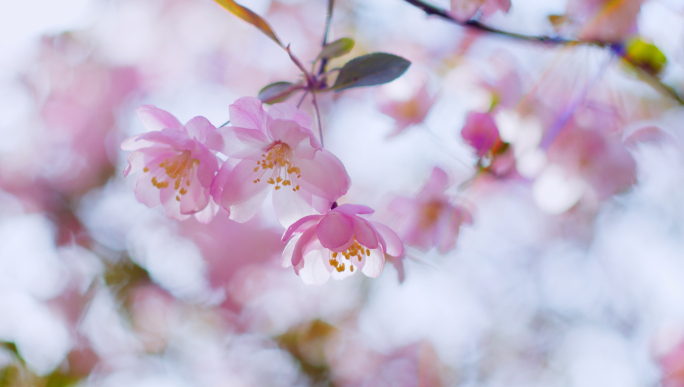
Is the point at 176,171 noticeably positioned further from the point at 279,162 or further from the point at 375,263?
the point at 375,263

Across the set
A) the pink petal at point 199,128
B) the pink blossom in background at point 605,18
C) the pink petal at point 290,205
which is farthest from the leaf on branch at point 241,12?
the pink blossom in background at point 605,18

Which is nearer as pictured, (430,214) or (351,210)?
(351,210)

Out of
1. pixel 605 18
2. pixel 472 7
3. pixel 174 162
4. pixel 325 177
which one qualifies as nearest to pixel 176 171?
pixel 174 162

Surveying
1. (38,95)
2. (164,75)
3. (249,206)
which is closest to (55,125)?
(38,95)

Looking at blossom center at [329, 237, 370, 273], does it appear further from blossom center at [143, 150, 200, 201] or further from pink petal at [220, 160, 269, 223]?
blossom center at [143, 150, 200, 201]

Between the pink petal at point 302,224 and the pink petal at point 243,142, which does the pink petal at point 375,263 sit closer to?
the pink petal at point 302,224

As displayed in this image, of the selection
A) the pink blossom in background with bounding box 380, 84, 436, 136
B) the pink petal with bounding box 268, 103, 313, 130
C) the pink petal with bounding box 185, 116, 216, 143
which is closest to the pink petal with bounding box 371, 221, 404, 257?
the pink petal with bounding box 268, 103, 313, 130
